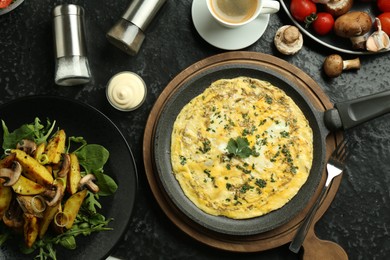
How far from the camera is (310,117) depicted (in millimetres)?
2838

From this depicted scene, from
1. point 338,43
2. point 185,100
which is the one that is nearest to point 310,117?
point 338,43

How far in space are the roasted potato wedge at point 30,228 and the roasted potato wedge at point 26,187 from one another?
0.37 ft

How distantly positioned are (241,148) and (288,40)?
2.11 ft

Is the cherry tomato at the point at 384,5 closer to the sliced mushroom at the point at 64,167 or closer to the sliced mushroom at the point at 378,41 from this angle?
the sliced mushroom at the point at 378,41

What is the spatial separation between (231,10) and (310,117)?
710mm

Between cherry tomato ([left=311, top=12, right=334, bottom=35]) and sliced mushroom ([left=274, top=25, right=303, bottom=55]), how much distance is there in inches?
3.8

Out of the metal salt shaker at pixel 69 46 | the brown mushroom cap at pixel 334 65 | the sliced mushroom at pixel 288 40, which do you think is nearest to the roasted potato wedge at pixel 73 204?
the metal salt shaker at pixel 69 46

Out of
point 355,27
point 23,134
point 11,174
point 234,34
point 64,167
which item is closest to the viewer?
point 11,174

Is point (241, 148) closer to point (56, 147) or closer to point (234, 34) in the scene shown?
point (234, 34)

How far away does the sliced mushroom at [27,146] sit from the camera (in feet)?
8.63

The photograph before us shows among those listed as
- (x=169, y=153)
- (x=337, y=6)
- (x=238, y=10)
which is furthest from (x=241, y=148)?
(x=337, y=6)

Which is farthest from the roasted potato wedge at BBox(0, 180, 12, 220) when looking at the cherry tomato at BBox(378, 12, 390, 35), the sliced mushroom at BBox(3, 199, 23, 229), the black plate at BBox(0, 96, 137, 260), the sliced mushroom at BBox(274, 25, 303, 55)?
the cherry tomato at BBox(378, 12, 390, 35)

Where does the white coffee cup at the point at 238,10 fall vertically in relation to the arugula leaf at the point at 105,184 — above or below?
above

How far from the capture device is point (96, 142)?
2.86 metres
